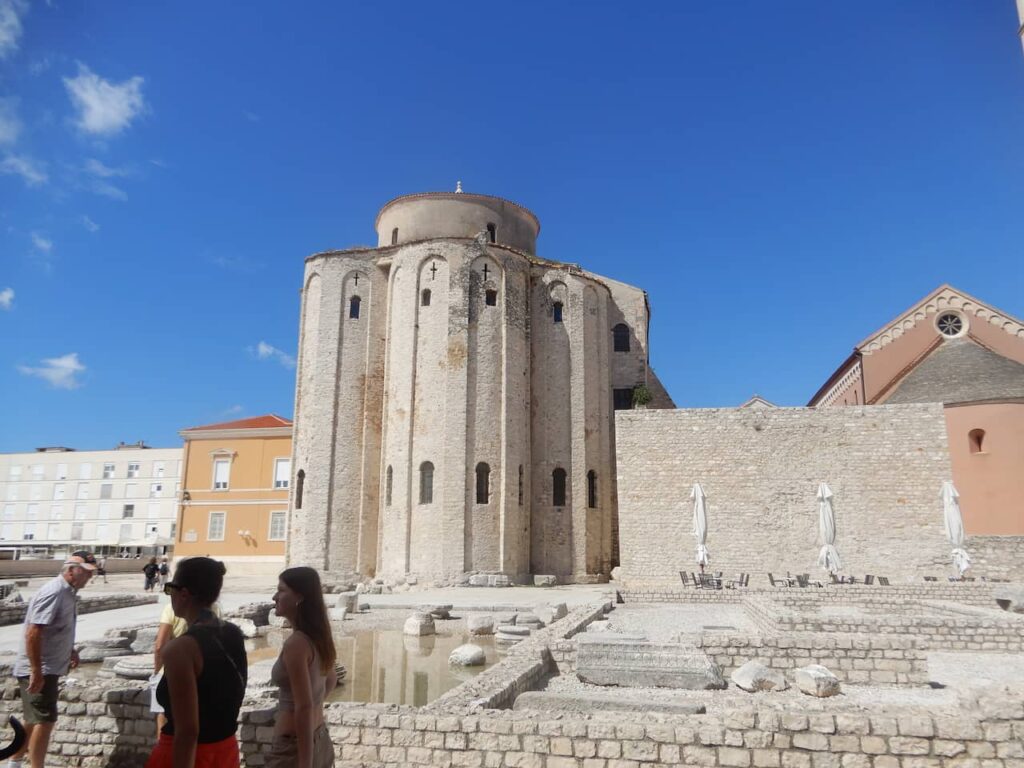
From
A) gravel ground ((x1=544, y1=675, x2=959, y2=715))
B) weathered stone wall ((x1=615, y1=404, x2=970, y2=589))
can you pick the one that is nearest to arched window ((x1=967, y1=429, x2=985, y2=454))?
weathered stone wall ((x1=615, y1=404, x2=970, y2=589))

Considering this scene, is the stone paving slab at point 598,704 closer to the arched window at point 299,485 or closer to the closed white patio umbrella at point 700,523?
the closed white patio umbrella at point 700,523

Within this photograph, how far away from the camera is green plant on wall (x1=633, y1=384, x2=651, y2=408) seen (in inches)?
1058

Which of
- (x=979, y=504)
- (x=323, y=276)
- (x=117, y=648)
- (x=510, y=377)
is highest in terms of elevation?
(x=323, y=276)

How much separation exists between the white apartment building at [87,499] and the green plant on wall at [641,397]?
34.0 metres

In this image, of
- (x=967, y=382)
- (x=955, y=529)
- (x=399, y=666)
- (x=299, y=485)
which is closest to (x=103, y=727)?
(x=399, y=666)

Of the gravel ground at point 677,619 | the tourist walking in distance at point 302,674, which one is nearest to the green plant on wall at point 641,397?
the gravel ground at point 677,619

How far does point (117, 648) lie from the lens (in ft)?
31.2

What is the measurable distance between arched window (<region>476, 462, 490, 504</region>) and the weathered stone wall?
4.73 metres

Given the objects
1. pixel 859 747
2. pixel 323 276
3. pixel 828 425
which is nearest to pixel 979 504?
pixel 828 425

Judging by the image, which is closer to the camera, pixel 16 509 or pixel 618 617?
pixel 618 617

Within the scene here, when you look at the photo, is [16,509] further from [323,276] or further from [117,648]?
[117,648]

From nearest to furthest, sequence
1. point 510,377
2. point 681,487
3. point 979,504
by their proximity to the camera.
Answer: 1. point 979,504
2. point 681,487
3. point 510,377

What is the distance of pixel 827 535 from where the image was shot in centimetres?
1664

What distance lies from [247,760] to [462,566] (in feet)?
60.0
